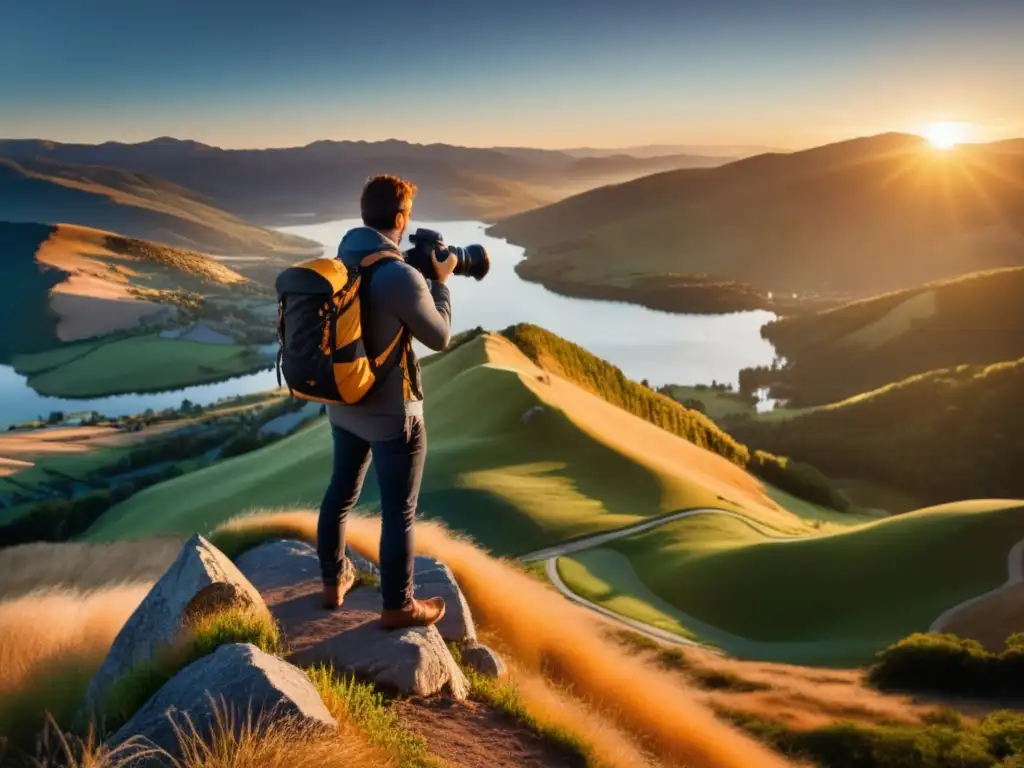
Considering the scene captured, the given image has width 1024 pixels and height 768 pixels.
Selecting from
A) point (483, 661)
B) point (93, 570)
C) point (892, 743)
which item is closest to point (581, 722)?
point (483, 661)

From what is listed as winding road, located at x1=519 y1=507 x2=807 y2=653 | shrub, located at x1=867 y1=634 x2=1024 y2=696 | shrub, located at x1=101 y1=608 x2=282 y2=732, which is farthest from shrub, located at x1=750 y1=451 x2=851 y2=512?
shrub, located at x1=101 y1=608 x2=282 y2=732

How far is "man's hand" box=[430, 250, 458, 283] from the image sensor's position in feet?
19.1

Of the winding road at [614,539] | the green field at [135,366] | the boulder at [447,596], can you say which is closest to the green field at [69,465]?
the green field at [135,366]

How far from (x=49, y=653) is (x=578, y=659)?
4.83 meters

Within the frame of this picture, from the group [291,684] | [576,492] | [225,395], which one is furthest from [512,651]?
[225,395]

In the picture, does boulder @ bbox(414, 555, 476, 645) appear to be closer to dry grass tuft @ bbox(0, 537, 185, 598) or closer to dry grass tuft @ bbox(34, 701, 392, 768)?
dry grass tuft @ bbox(34, 701, 392, 768)

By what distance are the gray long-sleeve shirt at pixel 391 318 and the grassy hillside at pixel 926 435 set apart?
102537 mm

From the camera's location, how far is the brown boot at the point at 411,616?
6.33 meters

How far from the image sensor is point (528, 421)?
38500 mm

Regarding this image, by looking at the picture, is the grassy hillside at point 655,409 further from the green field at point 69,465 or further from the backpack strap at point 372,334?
the green field at point 69,465

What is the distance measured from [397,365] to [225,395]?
168m

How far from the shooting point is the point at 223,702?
4227mm

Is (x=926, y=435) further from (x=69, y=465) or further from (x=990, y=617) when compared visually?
(x=69, y=465)

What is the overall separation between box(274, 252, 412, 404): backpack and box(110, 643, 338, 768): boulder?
175cm
